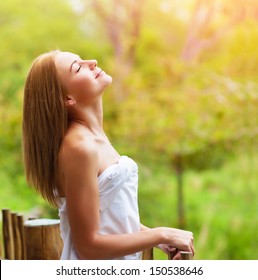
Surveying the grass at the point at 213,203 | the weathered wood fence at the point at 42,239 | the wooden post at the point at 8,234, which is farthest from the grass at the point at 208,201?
the weathered wood fence at the point at 42,239

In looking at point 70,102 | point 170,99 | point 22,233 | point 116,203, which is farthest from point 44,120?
point 170,99

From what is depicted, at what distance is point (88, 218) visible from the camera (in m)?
0.90

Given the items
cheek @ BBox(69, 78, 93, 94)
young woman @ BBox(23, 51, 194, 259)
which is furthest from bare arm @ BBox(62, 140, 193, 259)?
cheek @ BBox(69, 78, 93, 94)

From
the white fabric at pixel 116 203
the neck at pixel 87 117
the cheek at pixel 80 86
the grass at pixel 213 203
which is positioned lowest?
the grass at pixel 213 203

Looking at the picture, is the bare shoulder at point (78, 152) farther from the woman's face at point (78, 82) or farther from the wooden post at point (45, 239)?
the wooden post at point (45, 239)

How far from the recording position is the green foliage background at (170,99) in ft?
12.3

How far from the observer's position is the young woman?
908 millimetres

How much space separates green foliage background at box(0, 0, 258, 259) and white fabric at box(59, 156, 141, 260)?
8.63ft

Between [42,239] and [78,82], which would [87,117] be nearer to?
[78,82]

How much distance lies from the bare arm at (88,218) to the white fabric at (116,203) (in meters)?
0.03

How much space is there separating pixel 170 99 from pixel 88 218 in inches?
116

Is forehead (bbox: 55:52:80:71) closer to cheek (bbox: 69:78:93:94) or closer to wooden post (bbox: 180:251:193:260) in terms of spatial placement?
cheek (bbox: 69:78:93:94)

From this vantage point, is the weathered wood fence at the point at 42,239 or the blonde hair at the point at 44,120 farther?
the weathered wood fence at the point at 42,239

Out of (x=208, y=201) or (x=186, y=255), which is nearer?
(x=186, y=255)
